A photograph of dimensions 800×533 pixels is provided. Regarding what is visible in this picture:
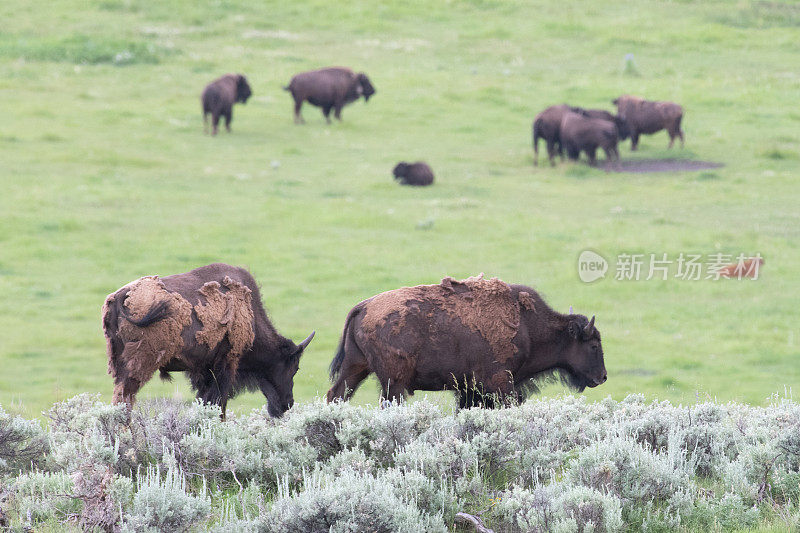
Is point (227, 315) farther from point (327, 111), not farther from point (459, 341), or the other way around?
point (327, 111)

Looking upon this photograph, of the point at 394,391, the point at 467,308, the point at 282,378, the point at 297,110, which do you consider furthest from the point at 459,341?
the point at 297,110

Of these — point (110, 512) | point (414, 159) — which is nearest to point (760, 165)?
point (414, 159)

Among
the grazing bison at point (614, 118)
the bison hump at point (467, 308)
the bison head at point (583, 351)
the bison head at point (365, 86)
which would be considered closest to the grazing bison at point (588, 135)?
the grazing bison at point (614, 118)

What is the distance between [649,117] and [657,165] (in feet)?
7.30

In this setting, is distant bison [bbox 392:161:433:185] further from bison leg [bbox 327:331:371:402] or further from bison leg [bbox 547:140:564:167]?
bison leg [bbox 327:331:371:402]

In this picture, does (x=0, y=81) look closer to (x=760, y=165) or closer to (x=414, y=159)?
(x=414, y=159)

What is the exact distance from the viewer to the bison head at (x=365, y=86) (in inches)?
1277

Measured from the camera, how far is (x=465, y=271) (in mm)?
18703

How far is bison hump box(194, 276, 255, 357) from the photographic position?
9000 millimetres

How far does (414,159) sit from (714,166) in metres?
7.54

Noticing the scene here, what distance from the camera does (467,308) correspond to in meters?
9.13

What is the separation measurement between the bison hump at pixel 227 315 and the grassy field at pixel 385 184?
9.79 feet

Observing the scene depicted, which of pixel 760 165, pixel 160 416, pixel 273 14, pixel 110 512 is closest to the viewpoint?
pixel 110 512
